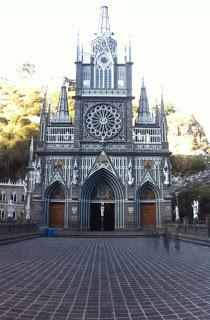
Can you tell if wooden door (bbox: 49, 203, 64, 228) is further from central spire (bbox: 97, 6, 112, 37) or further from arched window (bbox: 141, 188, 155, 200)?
central spire (bbox: 97, 6, 112, 37)

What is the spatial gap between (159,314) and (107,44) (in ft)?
136

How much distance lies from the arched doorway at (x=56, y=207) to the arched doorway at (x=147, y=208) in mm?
8713

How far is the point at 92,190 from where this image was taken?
126 feet

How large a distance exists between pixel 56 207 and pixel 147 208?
393 inches

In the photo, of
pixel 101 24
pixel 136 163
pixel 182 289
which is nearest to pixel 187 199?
pixel 136 163

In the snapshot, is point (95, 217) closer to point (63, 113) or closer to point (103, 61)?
point (63, 113)

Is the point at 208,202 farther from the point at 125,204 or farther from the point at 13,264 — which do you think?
A: the point at 13,264

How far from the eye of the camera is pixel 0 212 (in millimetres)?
57906

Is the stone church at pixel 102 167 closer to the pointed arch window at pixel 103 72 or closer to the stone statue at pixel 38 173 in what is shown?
the stone statue at pixel 38 173

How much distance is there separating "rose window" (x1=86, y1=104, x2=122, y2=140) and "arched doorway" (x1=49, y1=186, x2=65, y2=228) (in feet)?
25.6

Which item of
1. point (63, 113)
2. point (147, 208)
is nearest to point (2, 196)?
point (63, 113)

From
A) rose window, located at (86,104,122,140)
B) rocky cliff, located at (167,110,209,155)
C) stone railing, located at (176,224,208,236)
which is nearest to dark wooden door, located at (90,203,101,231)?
rose window, located at (86,104,122,140)

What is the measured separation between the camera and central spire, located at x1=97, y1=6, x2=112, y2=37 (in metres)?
45.6

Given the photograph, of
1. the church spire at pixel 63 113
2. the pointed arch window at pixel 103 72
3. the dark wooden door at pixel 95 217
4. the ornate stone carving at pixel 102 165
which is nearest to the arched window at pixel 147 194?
the ornate stone carving at pixel 102 165
